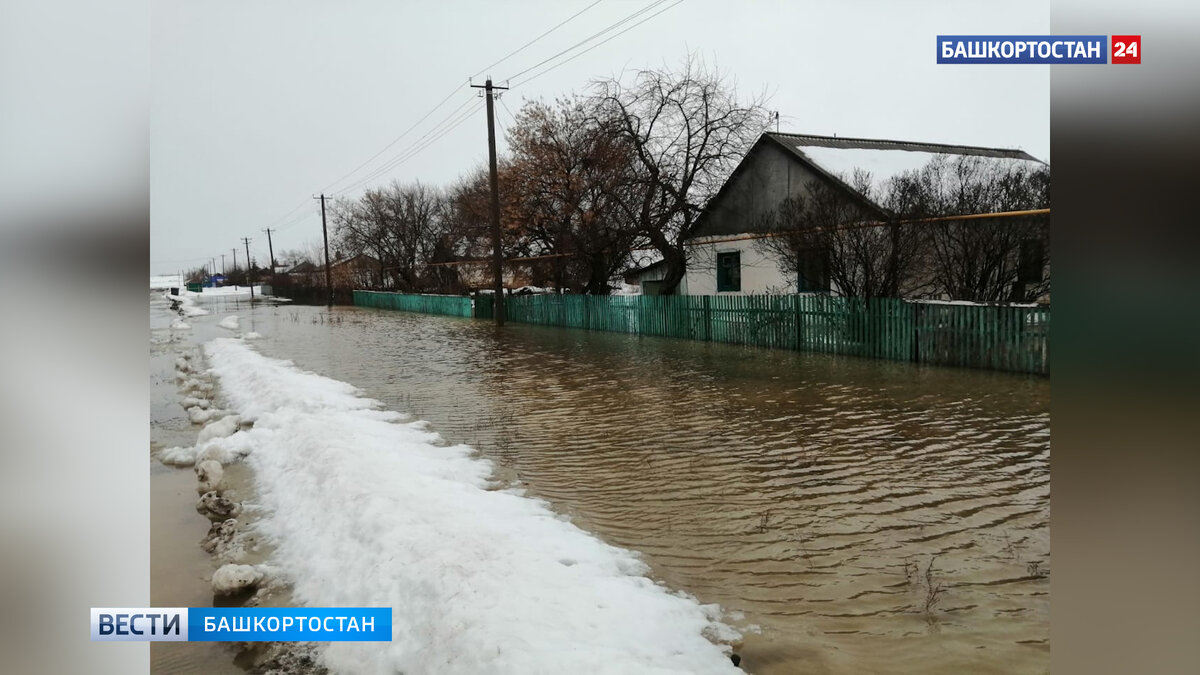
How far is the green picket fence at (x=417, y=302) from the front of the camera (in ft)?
105

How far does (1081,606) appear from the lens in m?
1.53

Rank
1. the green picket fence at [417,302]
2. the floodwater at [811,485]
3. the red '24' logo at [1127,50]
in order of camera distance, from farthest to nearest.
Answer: the green picket fence at [417,302]
the floodwater at [811,485]
the red '24' logo at [1127,50]

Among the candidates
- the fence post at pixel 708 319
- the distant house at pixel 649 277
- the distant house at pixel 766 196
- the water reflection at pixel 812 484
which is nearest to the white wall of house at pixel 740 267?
the distant house at pixel 766 196

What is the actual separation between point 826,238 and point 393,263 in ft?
97.9

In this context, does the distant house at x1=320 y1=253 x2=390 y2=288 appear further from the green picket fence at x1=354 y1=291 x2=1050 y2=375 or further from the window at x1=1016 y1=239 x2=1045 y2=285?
the window at x1=1016 y1=239 x2=1045 y2=285

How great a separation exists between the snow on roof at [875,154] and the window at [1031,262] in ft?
4.98

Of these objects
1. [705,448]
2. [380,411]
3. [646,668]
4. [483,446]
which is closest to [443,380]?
[380,411]

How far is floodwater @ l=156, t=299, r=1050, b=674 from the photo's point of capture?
3.11 meters

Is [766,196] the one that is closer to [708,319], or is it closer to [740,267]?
[740,267]

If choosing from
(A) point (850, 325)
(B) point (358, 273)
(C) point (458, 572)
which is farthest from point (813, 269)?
(B) point (358, 273)

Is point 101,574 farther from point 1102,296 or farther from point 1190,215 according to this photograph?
point 1190,215

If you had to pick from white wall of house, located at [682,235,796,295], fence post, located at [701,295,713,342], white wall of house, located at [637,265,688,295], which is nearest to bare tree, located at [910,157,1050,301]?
fence post, located at [701,295,713,342]

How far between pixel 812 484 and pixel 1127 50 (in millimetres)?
4260

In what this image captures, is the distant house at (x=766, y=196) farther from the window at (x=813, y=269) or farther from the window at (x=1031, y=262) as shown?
the window at (x=1031, y=262)
